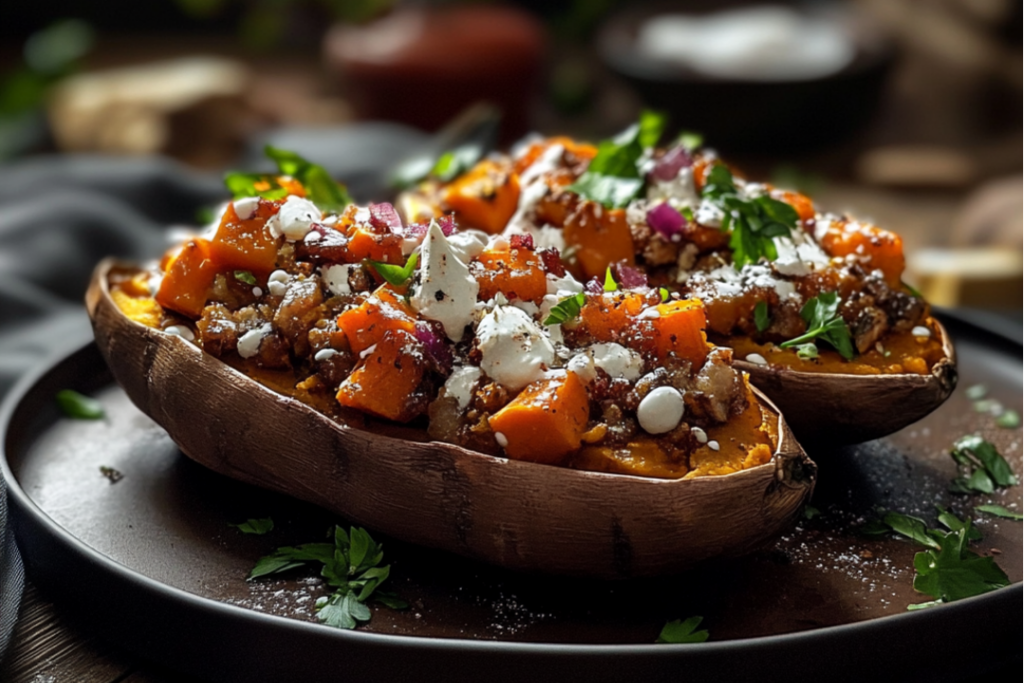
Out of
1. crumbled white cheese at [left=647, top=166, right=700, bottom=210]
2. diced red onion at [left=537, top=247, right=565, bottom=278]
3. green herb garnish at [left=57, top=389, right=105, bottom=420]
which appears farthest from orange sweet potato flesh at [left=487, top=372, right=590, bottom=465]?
green herb garnish at [left=57, top=389, right=105, bottom=420]

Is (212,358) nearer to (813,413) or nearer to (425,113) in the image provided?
(813,413)

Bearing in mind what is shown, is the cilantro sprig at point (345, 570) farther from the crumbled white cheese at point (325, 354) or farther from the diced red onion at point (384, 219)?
the diced red onion at point (384, 219)

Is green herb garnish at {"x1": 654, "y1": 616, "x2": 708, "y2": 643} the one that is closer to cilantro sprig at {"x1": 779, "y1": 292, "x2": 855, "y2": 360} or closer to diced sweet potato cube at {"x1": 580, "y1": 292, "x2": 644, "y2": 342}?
diced sweet potato cube at {"x1": 580, "y1": 292, "x2": 644, "y2": 342}

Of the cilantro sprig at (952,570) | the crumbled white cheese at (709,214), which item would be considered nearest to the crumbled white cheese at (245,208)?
the crumbled white cheese at (709,214)

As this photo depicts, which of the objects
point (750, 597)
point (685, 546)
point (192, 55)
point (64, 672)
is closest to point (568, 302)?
point (685, 546)

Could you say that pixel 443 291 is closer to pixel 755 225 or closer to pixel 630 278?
pixel 630 278

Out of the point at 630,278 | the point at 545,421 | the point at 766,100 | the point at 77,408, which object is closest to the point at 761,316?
the point at 630,278
